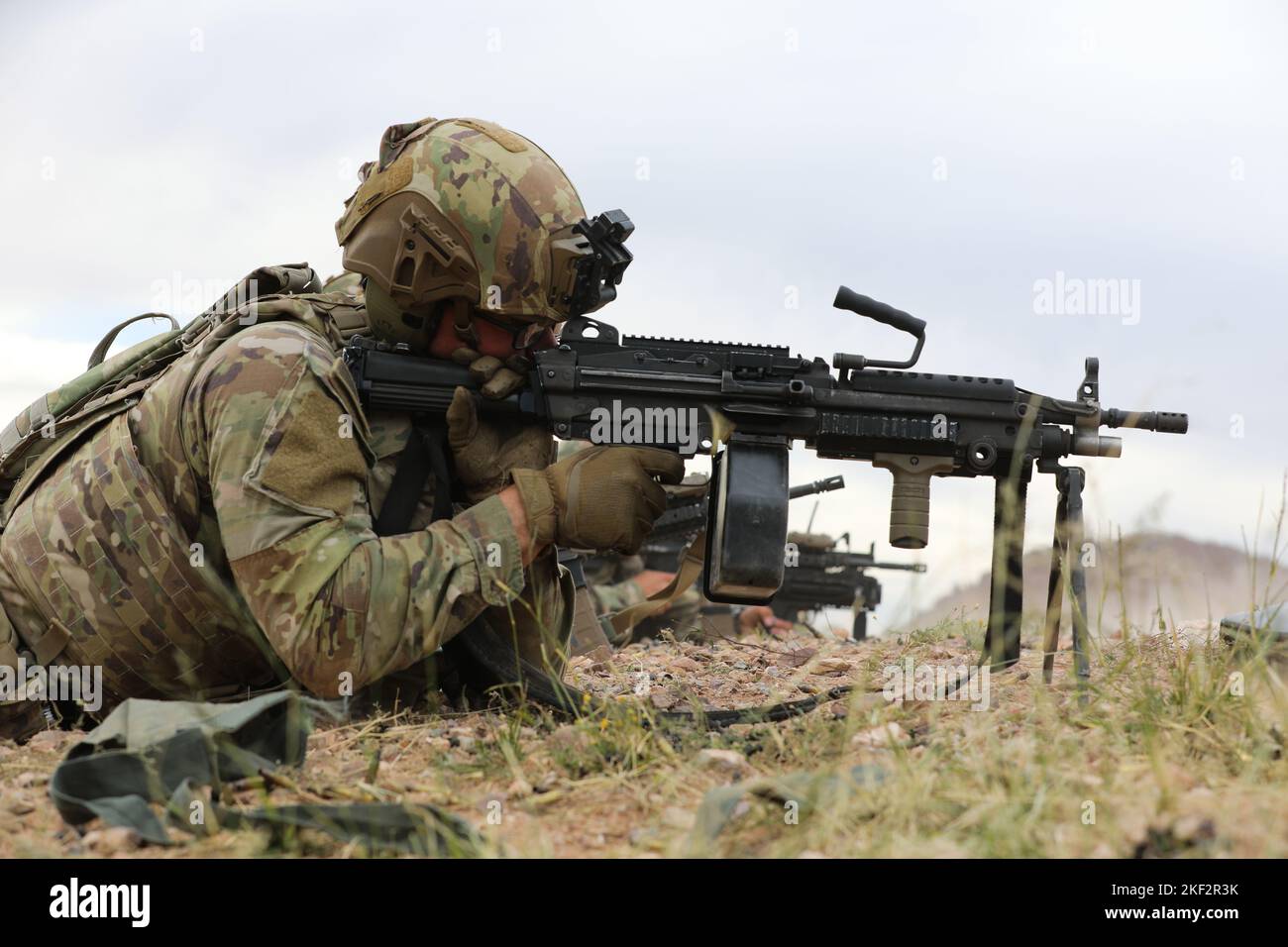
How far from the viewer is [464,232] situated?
4.16 m

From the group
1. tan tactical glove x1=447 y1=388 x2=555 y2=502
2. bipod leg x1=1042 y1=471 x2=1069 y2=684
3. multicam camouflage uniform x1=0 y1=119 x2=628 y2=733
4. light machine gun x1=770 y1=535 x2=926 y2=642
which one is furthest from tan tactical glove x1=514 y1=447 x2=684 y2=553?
light machine gun x1=770 y1=535 x2=926 y2=642

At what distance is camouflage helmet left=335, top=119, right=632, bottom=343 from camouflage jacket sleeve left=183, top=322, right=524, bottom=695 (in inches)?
14.1

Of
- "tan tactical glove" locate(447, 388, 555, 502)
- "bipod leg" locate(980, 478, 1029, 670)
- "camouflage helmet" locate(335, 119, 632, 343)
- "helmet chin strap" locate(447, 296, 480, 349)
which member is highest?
"camouflage helmet" locate(335, 119, 632, 343)

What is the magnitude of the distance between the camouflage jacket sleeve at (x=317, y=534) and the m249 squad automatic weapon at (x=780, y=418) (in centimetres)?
36

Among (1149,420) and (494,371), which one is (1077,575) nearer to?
(1149,420)

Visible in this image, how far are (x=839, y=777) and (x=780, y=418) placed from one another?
1765mm

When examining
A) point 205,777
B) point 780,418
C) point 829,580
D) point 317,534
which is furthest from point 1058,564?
point 829,580

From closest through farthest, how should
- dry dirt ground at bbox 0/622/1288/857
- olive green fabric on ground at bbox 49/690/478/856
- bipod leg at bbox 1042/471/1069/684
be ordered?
1. dry dirt ground at bbox 0/622/1288/857
2. olive green fabric on ground at bbox 49/690/478/856
3. bipod leg at bbox 1042/471/1069/684

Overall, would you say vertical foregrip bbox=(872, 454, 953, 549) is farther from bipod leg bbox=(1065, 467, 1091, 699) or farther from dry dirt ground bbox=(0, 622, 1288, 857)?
dry dirt ground bbox=(0, 622, 1288, 857)

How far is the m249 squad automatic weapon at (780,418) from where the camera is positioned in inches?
172

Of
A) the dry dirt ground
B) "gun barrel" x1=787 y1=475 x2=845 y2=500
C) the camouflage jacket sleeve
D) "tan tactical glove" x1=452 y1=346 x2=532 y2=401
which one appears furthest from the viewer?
"gun barrel" x1=787 y1=475 x2=845 y2=500

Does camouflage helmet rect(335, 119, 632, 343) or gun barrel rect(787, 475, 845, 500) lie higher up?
camouflage helmet rect(335, 119, 632, 343)

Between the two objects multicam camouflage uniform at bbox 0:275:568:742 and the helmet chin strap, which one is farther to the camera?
the helmet chin strap

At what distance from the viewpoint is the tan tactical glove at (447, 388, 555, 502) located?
439cm
